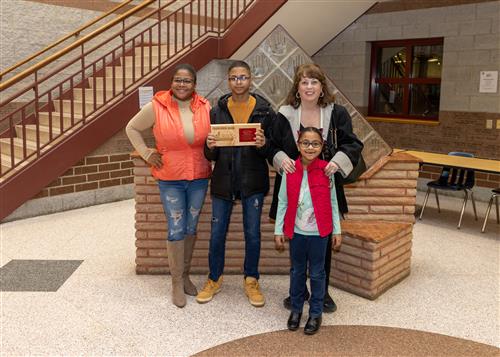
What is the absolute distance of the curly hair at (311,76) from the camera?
8.45 feet

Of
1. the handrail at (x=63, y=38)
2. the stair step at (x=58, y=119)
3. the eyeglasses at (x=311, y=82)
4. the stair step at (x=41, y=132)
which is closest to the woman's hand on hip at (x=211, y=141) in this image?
the eyeglasses at (x=311, y=82)

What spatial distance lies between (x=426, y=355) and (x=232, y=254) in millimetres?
1555

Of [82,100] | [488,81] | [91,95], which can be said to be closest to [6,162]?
[82,100]

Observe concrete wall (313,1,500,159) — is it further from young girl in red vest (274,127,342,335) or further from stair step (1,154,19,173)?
stair step (1,154,19,173)

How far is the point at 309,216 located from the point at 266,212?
0.94 m

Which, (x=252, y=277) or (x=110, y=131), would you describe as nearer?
(x=252, y=277)

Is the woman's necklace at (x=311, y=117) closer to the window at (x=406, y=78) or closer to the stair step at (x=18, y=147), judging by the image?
the stair step at (x=18, y=147)

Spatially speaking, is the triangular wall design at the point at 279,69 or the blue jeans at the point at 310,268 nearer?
the blue jeans at the point at 310,268

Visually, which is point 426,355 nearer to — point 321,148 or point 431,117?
point 321,148

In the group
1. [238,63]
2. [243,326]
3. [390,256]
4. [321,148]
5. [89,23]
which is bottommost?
[243,326]

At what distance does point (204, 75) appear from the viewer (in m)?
6.54

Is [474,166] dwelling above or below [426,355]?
above

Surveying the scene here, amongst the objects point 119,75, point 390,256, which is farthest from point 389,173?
point 119,75

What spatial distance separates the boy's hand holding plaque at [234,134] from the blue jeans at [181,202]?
379mm
